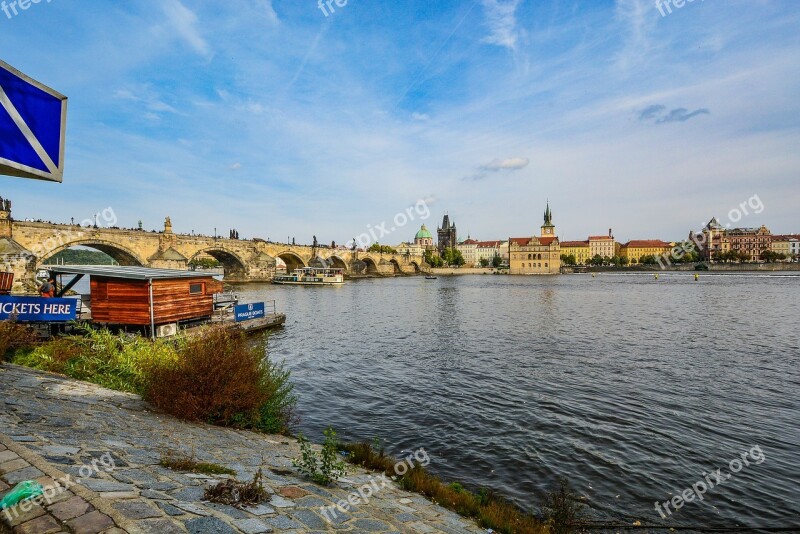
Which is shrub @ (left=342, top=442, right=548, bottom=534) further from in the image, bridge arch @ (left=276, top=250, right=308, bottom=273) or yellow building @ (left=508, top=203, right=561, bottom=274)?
yellow building @ (left=508, top=203, right=561, bottom=274)

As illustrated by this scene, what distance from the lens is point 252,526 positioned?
477 centimetres

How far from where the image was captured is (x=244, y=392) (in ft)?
34.0

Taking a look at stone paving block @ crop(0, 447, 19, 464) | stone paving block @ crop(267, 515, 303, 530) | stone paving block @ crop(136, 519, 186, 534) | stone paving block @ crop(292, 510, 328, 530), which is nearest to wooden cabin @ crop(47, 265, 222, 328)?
stone paving block @ crop(0, 447, 19, 464)

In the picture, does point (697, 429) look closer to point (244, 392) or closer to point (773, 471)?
point (773, 471)

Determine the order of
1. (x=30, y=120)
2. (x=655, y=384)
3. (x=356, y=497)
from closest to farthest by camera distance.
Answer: (x=30, y=120), (x=356, y=497), (x=655, y=384)

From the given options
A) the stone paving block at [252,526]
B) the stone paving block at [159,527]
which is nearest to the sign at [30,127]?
the stone paving block at [159,527]

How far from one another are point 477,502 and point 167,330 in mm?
19169

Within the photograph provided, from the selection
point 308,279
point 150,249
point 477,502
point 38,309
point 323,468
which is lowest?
point 477,502

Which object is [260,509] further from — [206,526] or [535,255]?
[535,255]

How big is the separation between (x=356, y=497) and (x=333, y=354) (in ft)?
58.0

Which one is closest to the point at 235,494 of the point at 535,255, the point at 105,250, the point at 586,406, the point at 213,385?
the point at 213,385

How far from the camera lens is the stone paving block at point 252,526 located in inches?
182

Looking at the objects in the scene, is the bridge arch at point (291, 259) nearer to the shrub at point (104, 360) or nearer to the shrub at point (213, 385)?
the shrub at point (104, 360)

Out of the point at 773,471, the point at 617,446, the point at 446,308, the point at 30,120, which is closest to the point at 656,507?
the point at 617,446
